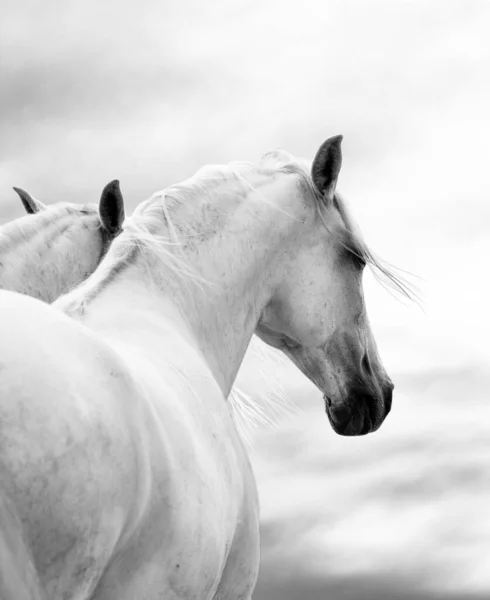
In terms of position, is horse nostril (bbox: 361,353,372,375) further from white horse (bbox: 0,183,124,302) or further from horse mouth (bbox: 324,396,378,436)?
white horse (bbox: 0,183,124,302)

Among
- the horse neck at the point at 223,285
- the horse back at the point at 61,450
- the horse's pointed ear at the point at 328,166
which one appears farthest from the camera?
the horse's pointed ear at the point at 328,166

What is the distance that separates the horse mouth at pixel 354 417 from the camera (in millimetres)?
4742

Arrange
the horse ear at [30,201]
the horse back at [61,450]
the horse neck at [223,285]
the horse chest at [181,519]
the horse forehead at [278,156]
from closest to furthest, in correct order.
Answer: the horse back at [61,450], the horse chest at [181,519], the horse neck at [223,285], the horse forehead at [278,156], the horse ear at [30,201]

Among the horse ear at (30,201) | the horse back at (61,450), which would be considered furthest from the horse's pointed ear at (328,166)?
the horse ear at (30,201)

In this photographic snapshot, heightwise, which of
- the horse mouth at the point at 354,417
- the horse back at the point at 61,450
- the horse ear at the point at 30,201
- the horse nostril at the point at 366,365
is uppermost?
the horse back at the point at 61,450

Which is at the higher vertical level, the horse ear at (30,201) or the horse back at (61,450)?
the horse back at (61,450)

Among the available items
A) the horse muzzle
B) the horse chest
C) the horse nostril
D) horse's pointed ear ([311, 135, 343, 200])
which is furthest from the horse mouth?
the horse chest

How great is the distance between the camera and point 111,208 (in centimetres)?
571

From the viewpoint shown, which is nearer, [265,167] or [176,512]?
[176,512]

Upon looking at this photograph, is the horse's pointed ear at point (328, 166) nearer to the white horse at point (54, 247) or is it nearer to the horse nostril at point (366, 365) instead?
the horse nostril at point (366, 365)

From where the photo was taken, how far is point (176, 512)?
2.96 metres

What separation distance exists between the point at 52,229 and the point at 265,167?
5.57ft

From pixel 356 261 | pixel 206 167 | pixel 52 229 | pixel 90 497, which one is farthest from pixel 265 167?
pixel 90 497

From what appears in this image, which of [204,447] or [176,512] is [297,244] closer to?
[204,447]
